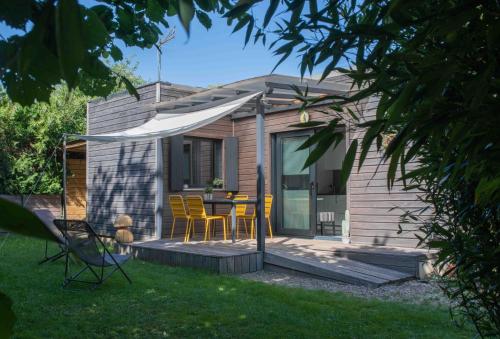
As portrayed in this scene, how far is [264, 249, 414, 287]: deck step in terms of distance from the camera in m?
5.69

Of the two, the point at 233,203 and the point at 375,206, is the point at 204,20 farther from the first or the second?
the point at 375,206

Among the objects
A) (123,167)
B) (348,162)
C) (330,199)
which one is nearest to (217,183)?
(123,167)

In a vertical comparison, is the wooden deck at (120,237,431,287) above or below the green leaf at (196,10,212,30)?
below

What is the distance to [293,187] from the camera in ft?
29.6

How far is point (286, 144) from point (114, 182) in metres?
3.65

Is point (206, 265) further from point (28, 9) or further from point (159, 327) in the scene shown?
point (28, 9)

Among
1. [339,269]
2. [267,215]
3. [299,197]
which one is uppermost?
[299,197]

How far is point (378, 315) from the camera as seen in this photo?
4.17 meters

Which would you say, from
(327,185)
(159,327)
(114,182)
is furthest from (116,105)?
(159,327)

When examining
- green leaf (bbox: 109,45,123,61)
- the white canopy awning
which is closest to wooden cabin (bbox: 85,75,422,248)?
the white canopy awning

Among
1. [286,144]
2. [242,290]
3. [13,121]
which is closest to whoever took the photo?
[242,290]

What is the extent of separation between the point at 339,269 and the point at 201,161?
4.57 meters

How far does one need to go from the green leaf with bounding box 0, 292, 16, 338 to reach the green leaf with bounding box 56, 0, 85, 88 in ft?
0.57

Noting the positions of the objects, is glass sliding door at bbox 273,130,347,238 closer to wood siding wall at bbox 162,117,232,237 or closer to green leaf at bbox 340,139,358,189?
wood siding wall at bbox 162,117,232,237
